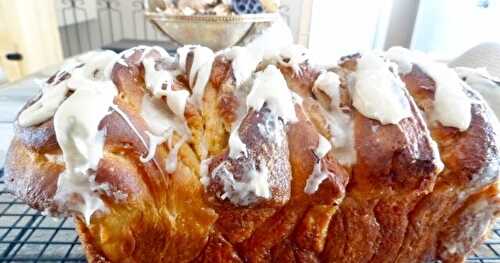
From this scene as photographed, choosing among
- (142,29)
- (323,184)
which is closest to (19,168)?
(323,184)

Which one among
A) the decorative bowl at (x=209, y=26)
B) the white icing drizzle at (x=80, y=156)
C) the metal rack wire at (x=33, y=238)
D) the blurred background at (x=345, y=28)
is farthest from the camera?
the blurred background at (x=345, y=28)

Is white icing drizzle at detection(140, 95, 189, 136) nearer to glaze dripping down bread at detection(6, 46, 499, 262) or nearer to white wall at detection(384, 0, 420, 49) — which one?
glaze dripping down bread at detection(6, 46, 499, 262)

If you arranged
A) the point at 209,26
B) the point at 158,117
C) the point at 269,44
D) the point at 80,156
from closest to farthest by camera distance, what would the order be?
1. the point at 80,156
2. the point at 158,117
3. the point at 269,44
4. the point at 209,26

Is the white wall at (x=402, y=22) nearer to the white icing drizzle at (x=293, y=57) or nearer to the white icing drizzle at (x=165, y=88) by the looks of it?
the white icing drizzle at (x=293, y=57)

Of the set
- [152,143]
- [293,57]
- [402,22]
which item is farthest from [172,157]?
[402,22]

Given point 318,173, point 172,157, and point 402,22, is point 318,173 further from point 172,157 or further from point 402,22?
point 402,22

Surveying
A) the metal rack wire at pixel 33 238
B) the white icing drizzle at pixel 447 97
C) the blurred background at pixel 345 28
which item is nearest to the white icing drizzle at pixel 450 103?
the white icing drizzle at pixel 447 97

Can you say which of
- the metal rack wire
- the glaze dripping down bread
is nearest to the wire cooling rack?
the metal rack wire

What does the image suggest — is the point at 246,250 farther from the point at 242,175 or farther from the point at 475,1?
the point at 475,1

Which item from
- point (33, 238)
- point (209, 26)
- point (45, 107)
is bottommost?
point (33, 238)
